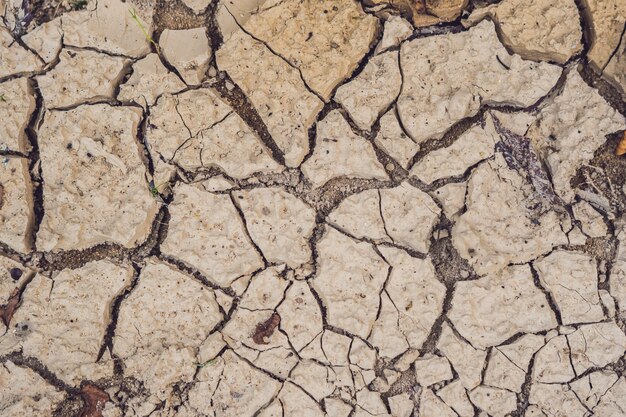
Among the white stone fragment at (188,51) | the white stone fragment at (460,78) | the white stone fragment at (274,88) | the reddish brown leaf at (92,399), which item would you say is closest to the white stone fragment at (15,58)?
the white stone fragment at (188,51)

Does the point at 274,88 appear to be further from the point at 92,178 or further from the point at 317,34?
the point at 92,178

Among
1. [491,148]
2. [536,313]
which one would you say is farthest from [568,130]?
[536,313]

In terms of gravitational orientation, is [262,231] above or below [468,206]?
below

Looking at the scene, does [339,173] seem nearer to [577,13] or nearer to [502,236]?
[502,236]

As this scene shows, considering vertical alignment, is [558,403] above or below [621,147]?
below

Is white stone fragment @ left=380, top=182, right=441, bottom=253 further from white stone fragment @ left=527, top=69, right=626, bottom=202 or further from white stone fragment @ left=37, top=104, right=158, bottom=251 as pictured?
white stone fragment @ left=37, top=104, right=158, bottom=251

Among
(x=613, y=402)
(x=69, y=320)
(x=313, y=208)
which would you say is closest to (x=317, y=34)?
(x=313, y=208)
